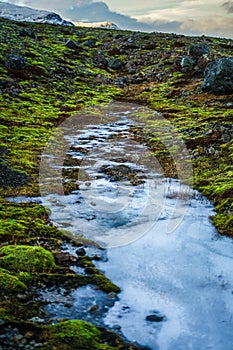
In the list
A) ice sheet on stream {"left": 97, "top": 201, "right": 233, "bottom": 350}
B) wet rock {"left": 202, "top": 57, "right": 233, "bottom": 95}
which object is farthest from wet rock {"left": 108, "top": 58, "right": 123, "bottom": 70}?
ice sheet on stream {"left": 97, "top": 201, "right": 233, "bottom": 350}

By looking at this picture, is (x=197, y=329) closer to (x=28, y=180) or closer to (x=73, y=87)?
(x=28, y=180)

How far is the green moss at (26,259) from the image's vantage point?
1053 cm

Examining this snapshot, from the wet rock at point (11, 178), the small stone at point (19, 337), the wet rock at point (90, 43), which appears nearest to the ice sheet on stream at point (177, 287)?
the small stone at point (19, 337)

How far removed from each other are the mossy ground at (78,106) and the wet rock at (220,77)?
4.30 feet

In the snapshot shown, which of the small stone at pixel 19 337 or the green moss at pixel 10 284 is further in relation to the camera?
the green moss at pixel 10 284

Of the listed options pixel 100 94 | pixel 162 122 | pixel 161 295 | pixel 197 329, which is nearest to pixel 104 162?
pixel 162 122

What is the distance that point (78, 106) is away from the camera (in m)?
38.0

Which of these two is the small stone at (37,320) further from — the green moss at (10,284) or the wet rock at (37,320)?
the green moss at (10,284)

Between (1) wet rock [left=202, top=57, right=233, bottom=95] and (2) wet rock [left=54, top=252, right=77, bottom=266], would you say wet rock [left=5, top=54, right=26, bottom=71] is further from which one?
(2) wet rock [left=54, top=252, right=77, bottom=266]

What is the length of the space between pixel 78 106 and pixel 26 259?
2866cm

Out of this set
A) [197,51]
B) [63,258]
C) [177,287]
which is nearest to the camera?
[177,287]

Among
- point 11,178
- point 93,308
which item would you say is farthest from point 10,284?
point 11,178

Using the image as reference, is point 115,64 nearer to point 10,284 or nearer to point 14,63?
point 14,63

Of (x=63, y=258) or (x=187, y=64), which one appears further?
(x=187, y=64)
